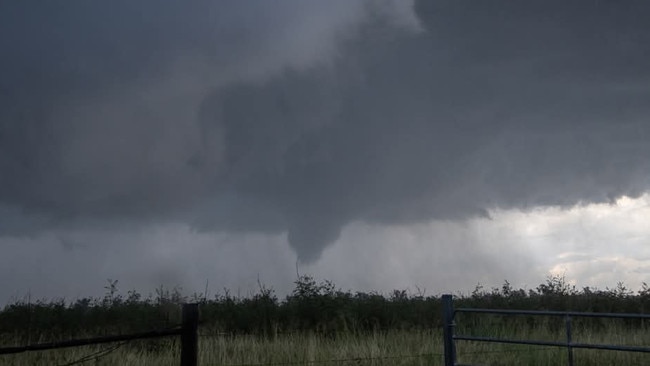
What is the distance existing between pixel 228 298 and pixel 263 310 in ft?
4.94

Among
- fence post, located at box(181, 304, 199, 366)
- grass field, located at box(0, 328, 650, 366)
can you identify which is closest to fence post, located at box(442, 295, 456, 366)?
grass field, located at box(0, 328, 650, 366)

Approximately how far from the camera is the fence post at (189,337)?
9.21 metres

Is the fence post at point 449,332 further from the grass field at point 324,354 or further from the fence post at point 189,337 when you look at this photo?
the fence post at point 189,337

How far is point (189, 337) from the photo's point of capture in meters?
9.27

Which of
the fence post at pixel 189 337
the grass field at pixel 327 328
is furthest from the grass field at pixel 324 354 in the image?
the fence post at pixel 189 337

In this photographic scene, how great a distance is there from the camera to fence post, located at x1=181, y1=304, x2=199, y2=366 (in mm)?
9211

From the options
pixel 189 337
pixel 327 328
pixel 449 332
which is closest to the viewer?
pixel 189 337

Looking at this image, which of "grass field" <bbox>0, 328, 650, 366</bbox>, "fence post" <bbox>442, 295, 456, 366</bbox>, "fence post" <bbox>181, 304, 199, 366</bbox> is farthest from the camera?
"grass field" <bbox>0, 328, 650, 366</bbox>

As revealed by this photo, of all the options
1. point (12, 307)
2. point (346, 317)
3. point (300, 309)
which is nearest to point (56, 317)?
point (12, 307)

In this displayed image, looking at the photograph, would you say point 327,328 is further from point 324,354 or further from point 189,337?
point 189,337

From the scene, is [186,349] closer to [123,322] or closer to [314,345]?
[314,345]

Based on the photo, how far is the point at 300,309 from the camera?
2277cm

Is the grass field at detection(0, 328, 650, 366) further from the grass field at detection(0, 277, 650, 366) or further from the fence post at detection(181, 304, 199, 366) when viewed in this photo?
the fence post at detection(181, 304, 199, 366)

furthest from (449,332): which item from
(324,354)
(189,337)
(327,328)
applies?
(327,328)
